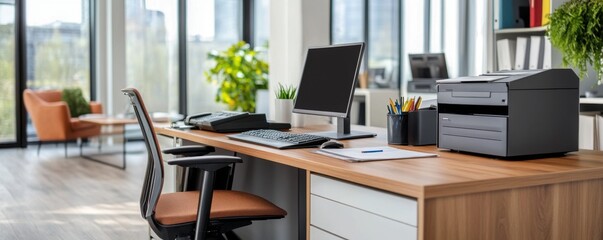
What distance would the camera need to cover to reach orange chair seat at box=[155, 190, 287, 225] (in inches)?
81.1

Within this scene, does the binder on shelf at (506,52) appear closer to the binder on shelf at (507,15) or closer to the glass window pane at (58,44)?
the binder on shelf at (507,15)

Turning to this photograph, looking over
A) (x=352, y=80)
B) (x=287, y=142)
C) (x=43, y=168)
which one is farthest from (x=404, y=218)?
(x=43, y=168)

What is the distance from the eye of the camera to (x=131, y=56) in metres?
8.15

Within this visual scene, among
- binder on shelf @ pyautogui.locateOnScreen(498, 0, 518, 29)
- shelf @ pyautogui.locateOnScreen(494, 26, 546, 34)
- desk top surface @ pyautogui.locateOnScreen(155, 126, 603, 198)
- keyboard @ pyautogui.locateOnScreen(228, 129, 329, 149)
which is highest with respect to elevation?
binder on shelf @ pyautogui.locateOnScreen(498, 0, 518, 29)

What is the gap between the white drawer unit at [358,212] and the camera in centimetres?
150

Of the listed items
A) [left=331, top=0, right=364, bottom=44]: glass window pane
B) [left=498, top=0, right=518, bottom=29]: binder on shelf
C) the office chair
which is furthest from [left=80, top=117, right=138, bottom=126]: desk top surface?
the office chair

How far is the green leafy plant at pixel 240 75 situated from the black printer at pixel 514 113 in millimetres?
6267

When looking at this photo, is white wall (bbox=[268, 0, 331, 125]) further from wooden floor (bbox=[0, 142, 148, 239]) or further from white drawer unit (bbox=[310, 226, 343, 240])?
white drawer unit (bbox=[310, 226, 343, 240])

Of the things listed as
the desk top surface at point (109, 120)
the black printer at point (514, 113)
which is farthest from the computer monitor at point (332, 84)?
the desk top surface at point (109, 120)

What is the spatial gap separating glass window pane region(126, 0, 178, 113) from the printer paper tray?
6642 mm

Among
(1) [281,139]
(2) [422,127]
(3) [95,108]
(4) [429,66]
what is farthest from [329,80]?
(3) [95,108]

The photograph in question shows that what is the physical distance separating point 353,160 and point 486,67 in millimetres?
2728

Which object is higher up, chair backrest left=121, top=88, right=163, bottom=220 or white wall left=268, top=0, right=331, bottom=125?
white wall left=268, top=0, right=331, bottom=125

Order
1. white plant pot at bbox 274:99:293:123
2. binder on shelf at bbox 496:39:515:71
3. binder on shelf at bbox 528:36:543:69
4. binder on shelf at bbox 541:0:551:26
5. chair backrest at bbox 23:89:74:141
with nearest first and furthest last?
white plant pot at bbox 274:99:293:123 < binder on shelf at bbox 541:0:551:26 < binder on shelf at bbox 528:36:543:69 < binder on shelf at bbox 496:39:515:71 < chair backrest at bbox 23:89:74:141
